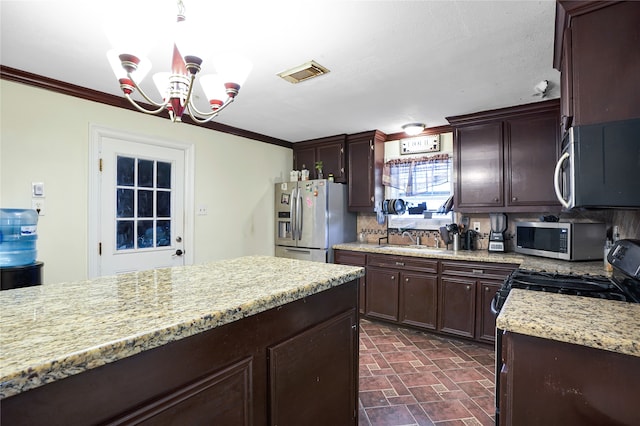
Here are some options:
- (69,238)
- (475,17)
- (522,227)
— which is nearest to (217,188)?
(69,238)

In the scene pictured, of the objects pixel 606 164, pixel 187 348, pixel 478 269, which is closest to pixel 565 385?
pixel 606 164

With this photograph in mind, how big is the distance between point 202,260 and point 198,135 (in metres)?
1.44

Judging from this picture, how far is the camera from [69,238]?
278 centimetres

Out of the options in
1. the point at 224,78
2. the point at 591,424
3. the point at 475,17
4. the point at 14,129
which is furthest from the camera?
the point at 14,129

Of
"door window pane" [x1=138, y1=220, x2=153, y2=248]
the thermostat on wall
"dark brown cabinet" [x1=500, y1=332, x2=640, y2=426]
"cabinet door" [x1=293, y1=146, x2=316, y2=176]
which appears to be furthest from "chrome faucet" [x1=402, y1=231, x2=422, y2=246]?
"dark brown cabinet" [x1=500, y1=332, x2=640, y2=426]

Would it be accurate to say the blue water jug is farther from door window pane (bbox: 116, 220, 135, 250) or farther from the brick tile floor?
the brick tile floor

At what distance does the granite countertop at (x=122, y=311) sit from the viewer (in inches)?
27.0

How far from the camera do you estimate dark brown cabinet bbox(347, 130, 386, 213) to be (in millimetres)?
4273

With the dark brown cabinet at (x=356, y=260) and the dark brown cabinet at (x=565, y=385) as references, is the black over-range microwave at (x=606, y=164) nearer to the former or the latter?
the dark brown cabinet at (x=565, y=385)

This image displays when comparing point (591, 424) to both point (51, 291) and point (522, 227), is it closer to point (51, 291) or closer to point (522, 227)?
point (51, 291)

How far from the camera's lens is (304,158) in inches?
192

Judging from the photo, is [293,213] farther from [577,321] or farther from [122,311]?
[577,321]

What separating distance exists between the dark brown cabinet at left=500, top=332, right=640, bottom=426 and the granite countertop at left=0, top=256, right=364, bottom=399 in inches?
29.4

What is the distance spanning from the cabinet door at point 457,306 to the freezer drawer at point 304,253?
1.44 metres
